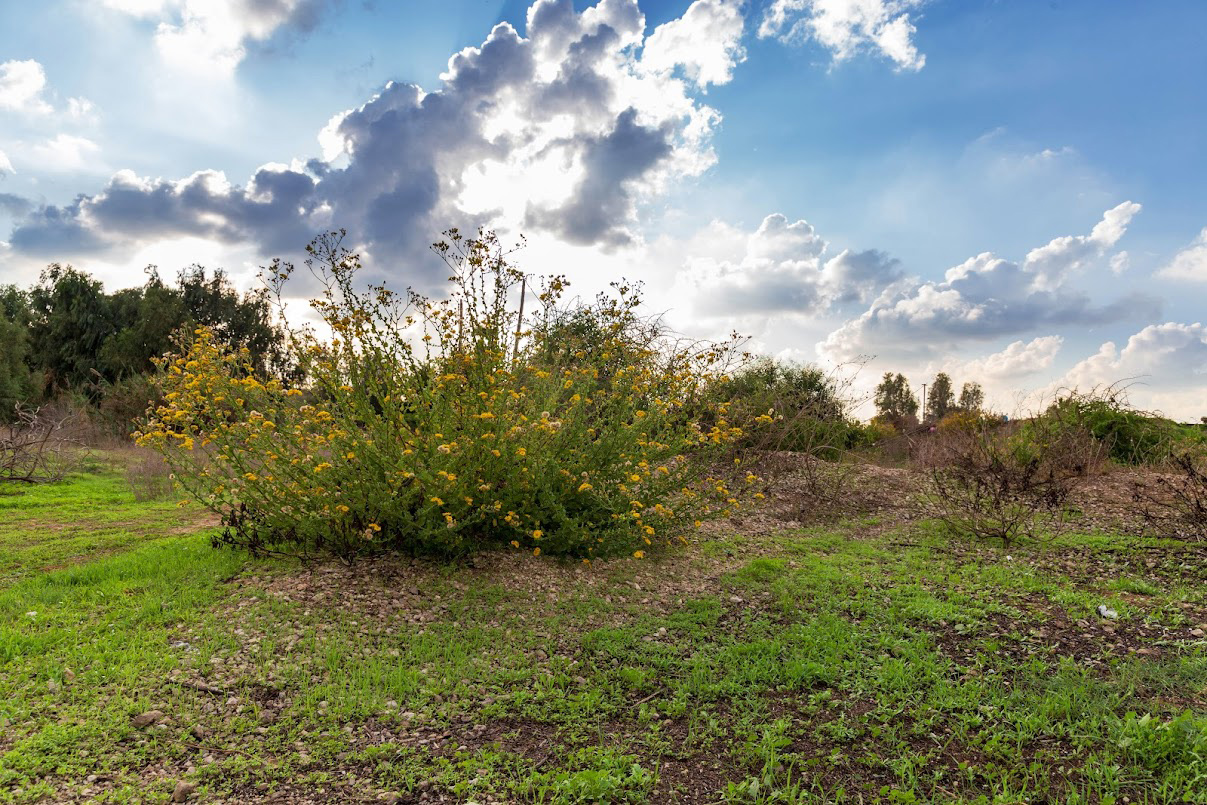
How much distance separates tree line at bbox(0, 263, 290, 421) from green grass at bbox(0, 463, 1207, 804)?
21.2m

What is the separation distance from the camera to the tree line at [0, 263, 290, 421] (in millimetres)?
24719

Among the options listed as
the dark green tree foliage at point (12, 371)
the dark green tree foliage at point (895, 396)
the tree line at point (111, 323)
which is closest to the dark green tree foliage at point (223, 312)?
the tree line at point (111, 323)

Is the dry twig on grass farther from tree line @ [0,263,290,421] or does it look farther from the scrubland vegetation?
tree line @ [0,263,290,421]

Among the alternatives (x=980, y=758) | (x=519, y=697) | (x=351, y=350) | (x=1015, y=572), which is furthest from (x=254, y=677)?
(x=1015, y=572)

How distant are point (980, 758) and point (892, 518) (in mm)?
6294

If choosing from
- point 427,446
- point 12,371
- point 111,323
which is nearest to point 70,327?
point 111,323

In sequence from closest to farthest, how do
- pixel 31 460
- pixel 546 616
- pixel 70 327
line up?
pixel 546 616 → pixel 31 460 → pixel 70 327

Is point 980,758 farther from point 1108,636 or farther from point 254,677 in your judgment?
point 254,677

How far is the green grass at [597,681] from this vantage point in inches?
124

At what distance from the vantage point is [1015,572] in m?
6.32

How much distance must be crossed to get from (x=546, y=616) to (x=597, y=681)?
107 centimetres

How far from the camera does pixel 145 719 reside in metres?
3.60

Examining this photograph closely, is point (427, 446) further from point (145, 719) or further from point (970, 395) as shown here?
point (970, 395)

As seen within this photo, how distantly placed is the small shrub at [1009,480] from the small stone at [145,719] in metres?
7.58
